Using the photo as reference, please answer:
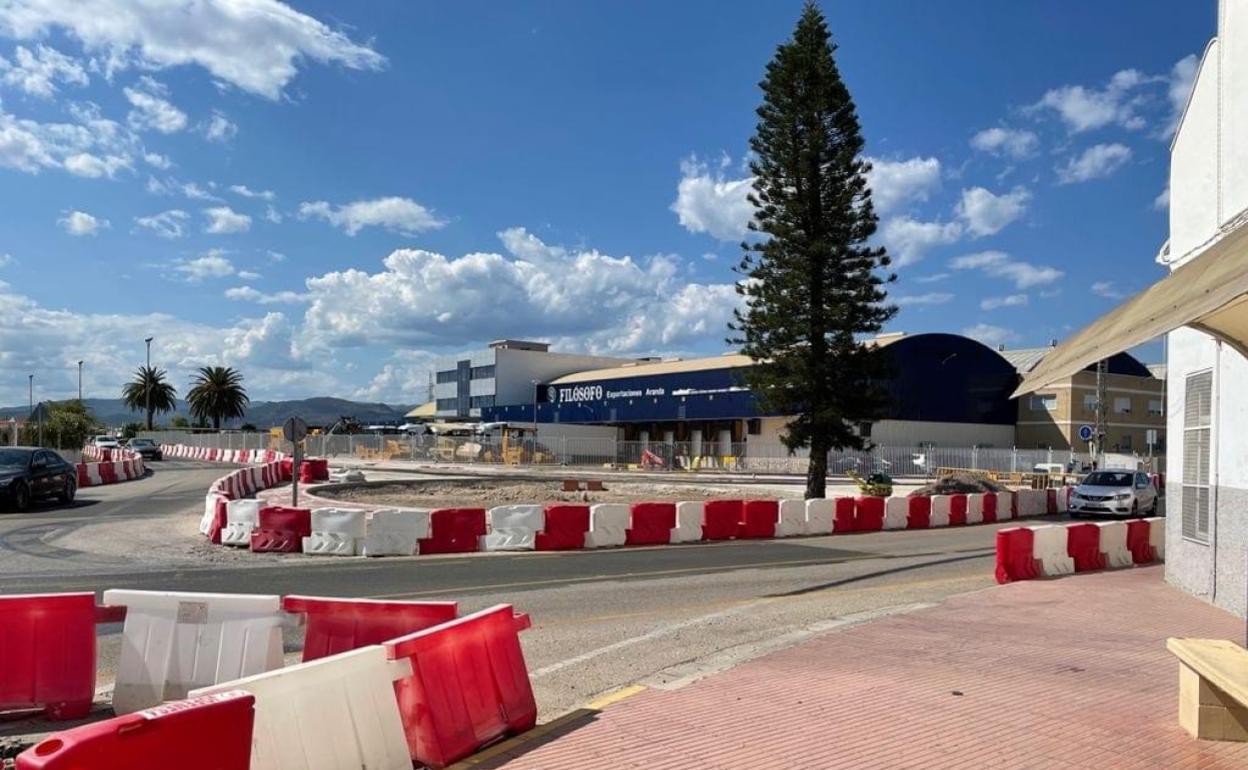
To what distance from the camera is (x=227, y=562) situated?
15062 millimetres

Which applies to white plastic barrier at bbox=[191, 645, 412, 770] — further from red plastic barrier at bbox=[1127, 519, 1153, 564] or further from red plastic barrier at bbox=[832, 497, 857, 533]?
red plastic barrier at bbox=[832, 497, 857, 533]

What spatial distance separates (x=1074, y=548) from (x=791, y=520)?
7.02 meters

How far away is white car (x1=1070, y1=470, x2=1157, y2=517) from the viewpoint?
27328mm

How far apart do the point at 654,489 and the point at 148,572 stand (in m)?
28.4

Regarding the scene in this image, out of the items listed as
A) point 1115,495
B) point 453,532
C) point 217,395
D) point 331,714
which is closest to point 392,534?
point 453,532

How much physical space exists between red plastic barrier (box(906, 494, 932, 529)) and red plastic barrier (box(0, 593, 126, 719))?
790 inches

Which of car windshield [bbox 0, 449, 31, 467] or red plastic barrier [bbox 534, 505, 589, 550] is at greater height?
car windshield [bbox 0, 449, 31, 467]

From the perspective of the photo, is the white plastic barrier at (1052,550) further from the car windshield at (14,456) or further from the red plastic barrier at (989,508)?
the car windshield at (14,456)

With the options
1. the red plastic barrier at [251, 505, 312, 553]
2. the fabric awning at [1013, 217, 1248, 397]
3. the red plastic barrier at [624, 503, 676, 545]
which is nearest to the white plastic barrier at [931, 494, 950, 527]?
the red plastic barrier at [624, 503, 676, 545]

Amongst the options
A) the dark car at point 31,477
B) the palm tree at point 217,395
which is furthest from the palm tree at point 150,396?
the dark car at point 31,477

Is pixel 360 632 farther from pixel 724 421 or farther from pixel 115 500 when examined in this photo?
pixel 724 421

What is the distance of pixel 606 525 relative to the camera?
1816 cm

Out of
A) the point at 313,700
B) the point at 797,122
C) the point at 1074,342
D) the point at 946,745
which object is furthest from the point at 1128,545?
the point at 797,122

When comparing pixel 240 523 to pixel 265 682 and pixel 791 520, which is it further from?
pixel 265 682
